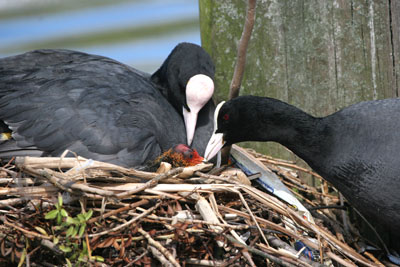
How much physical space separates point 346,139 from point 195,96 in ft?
3.06

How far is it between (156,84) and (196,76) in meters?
0.44

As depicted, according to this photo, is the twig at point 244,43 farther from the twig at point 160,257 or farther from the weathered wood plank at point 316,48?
the twig at point 160,257

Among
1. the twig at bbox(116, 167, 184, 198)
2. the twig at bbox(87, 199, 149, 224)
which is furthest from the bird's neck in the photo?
the twig at bbox(87, 199, 149, 224)

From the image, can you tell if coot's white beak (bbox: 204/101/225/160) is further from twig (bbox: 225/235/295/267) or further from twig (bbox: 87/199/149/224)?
twig (bbox: 225/235/295/267)

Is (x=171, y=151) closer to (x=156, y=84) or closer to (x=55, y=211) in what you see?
(x=156, y=84)

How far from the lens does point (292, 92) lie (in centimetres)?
349

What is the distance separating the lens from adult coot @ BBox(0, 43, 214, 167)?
317 cm

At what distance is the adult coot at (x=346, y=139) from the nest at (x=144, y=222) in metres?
0.28

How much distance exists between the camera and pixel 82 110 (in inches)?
127

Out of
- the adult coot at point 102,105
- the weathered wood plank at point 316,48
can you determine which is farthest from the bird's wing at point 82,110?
the weathered wood plank at point 316,48

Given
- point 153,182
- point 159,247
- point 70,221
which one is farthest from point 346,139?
point 70,221

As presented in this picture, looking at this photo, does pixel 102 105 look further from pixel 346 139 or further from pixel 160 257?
pixel 346 139

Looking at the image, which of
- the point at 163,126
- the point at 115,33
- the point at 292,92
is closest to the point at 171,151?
the point at 163,126

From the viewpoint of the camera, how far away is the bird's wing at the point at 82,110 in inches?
124
